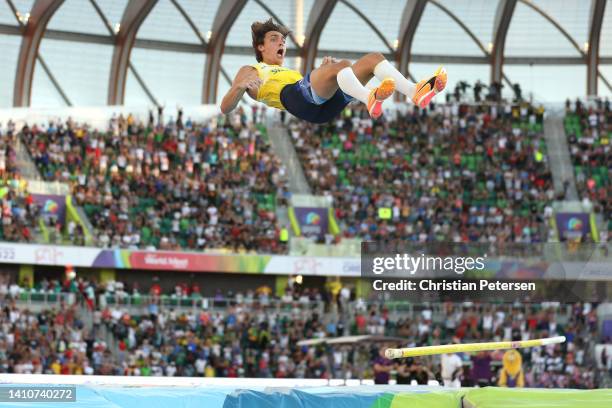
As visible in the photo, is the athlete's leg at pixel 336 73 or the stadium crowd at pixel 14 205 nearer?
the athlete's leg at pixel 336 73

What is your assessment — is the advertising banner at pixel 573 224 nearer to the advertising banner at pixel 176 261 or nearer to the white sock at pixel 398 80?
the advertising banner at pixel 176 261

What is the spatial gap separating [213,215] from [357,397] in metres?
27.9

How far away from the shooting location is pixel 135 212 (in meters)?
39.7

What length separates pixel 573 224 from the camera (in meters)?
42.2

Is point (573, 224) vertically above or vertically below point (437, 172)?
below

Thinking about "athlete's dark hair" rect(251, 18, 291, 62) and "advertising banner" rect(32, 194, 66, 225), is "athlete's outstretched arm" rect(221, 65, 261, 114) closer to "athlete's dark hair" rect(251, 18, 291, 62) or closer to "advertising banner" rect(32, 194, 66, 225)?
"athlete's dark hair" rect(251, 18, 291, 62)

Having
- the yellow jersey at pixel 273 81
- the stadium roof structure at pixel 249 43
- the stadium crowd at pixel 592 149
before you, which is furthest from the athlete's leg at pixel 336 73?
the stadium roof structure at pixel 249 43

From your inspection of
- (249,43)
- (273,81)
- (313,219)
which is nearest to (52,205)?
(313,219)

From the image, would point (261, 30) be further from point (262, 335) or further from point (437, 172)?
point (437, 172)

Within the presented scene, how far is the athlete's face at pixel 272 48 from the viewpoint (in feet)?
38.4

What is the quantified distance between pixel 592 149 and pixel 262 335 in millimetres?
18132

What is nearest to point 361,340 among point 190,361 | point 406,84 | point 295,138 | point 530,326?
point 190,361

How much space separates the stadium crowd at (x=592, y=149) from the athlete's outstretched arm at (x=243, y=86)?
31.8 m

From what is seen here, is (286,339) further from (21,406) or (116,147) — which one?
(21,406)
